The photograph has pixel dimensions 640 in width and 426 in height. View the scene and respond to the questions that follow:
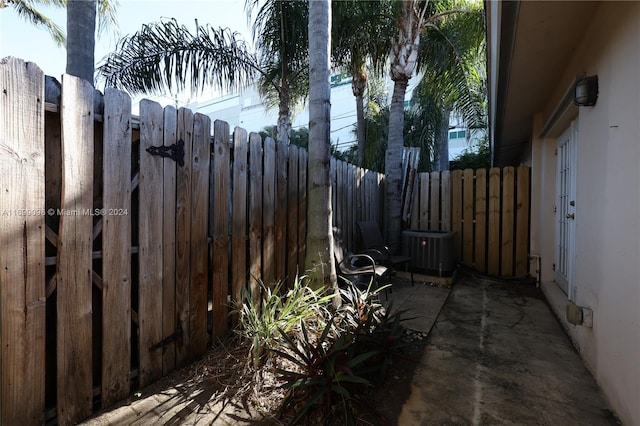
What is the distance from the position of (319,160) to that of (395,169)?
3116mm

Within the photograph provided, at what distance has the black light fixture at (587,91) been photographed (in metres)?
2.26

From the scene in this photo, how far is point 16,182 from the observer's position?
4.68 ft

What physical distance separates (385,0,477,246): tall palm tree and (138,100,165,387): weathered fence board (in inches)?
165

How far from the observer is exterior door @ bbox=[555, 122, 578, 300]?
3.20 meters

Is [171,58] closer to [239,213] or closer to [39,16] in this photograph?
[239,213]

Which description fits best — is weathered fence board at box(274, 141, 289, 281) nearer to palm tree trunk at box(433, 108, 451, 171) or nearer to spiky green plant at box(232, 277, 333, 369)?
spiky green plant at box(232, 277, 333, 369)

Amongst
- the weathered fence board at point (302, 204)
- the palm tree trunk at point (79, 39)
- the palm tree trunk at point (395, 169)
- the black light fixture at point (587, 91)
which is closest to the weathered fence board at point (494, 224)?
the palm tree trunk at point (395, 169)

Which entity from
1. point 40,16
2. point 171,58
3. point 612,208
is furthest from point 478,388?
point 40,16

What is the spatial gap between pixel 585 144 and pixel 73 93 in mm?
3820

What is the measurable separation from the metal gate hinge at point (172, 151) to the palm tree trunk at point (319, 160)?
1.19 m

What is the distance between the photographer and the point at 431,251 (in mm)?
4824

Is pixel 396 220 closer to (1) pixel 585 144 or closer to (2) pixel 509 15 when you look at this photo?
(1) pixel 585 144

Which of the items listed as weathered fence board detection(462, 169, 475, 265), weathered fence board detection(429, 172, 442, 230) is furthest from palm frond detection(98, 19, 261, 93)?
weathered fence board detection(462, 169, 475, 265)

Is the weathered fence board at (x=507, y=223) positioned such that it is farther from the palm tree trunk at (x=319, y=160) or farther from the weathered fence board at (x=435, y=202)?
the palm tree trunk at (x=319, y=160)
